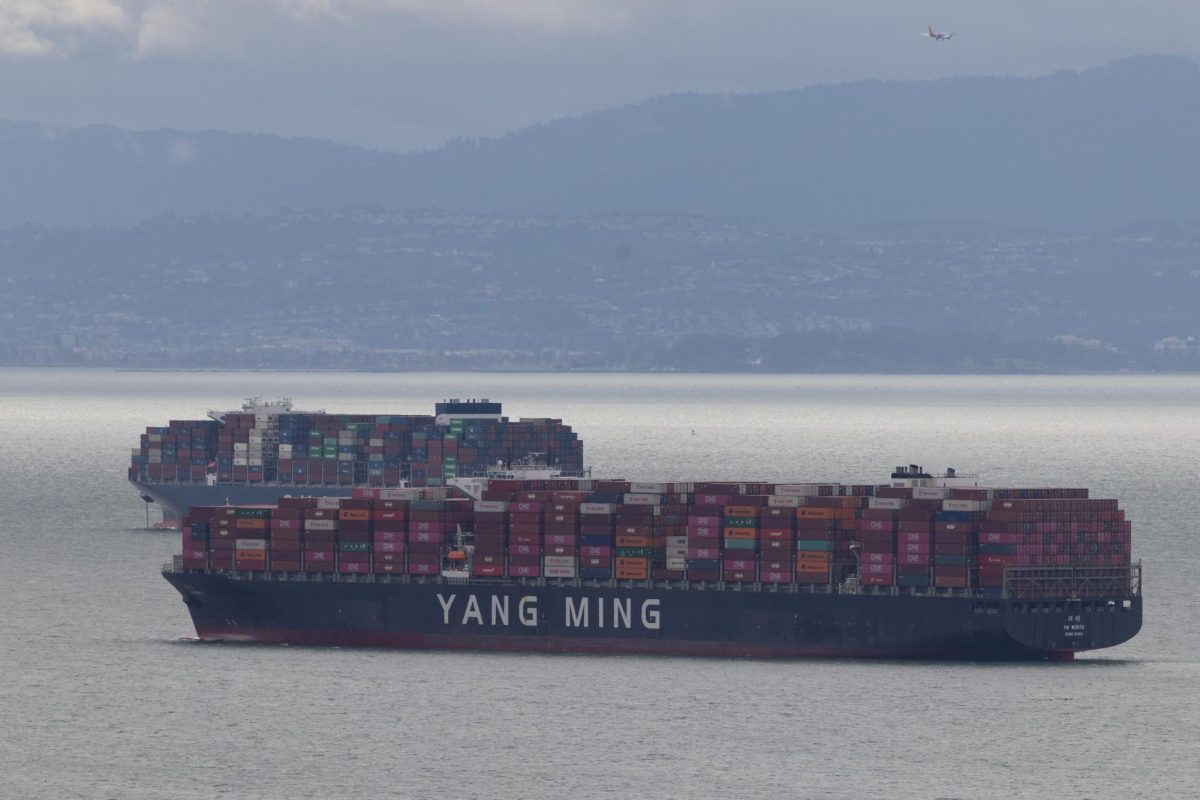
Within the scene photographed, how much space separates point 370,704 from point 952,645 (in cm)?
2328

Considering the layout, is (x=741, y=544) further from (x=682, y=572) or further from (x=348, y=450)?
(x=348, y=450)

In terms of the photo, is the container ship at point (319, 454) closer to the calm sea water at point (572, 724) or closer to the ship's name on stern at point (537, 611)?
the calm sea water at point (572, 724)

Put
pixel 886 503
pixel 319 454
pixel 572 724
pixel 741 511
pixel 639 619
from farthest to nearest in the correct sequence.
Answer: pixel 319 454
pixel 639 619
pixel 886 503
pixel 741 511
pixel 572 724

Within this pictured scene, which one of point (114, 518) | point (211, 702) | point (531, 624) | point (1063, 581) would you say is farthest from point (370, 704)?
point (114, 518)

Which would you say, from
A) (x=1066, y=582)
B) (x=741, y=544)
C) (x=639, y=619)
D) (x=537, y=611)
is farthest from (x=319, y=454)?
(x=1066, y=582)

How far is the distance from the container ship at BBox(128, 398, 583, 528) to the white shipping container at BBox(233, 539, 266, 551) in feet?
224

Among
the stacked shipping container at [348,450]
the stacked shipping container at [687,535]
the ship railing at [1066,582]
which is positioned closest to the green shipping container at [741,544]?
the stacked shipping container at [687,535]

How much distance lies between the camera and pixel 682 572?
3930 inches

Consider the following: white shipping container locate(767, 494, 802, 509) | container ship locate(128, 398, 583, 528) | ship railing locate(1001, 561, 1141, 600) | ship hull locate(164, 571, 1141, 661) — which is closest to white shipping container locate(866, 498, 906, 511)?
white shipping container locate(767, 494, 802, 509)

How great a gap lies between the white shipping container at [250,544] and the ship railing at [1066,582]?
30.8m

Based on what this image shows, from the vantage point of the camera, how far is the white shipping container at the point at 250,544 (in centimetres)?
10294

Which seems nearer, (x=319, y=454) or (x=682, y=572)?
(x=682, y=572)

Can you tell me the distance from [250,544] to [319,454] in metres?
73.1

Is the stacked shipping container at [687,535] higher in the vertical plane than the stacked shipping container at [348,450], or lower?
lower
